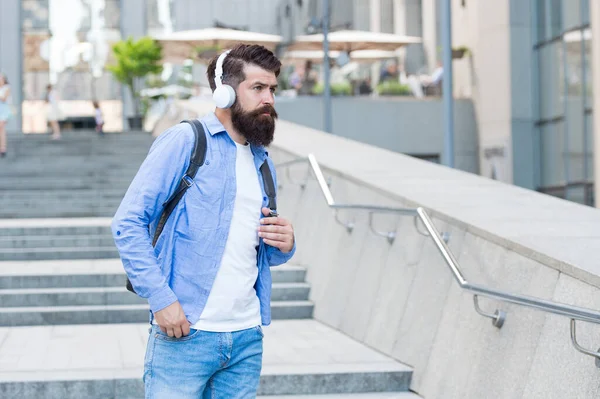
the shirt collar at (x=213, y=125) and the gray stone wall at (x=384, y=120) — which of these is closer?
the shirt collar at (x=213, y=125)

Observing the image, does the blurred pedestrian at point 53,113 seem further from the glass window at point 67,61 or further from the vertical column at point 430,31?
the glass window at point 67,61

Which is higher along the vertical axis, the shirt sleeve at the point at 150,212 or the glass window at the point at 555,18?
the glass window at the point at 555,18

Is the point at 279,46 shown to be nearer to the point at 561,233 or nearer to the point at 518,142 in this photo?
the point at 518,142

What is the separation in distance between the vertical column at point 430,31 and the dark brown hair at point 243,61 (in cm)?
2959

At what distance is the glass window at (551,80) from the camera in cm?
2606

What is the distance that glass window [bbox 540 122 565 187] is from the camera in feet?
86.0

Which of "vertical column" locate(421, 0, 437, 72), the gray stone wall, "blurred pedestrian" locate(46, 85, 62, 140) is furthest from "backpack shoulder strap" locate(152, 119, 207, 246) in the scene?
"vertical column" locate(421, 0, 437, 72)

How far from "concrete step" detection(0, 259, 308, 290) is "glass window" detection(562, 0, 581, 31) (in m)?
15.9

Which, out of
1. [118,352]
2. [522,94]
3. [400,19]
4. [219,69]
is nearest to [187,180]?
[219,69]

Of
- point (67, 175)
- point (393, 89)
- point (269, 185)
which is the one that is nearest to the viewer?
point (269, 185)

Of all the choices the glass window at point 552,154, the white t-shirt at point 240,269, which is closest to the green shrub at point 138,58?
the glass window at point 552,154

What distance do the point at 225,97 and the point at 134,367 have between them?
3.64 metres

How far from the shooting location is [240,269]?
378cm

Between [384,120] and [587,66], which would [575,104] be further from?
[384,120]
